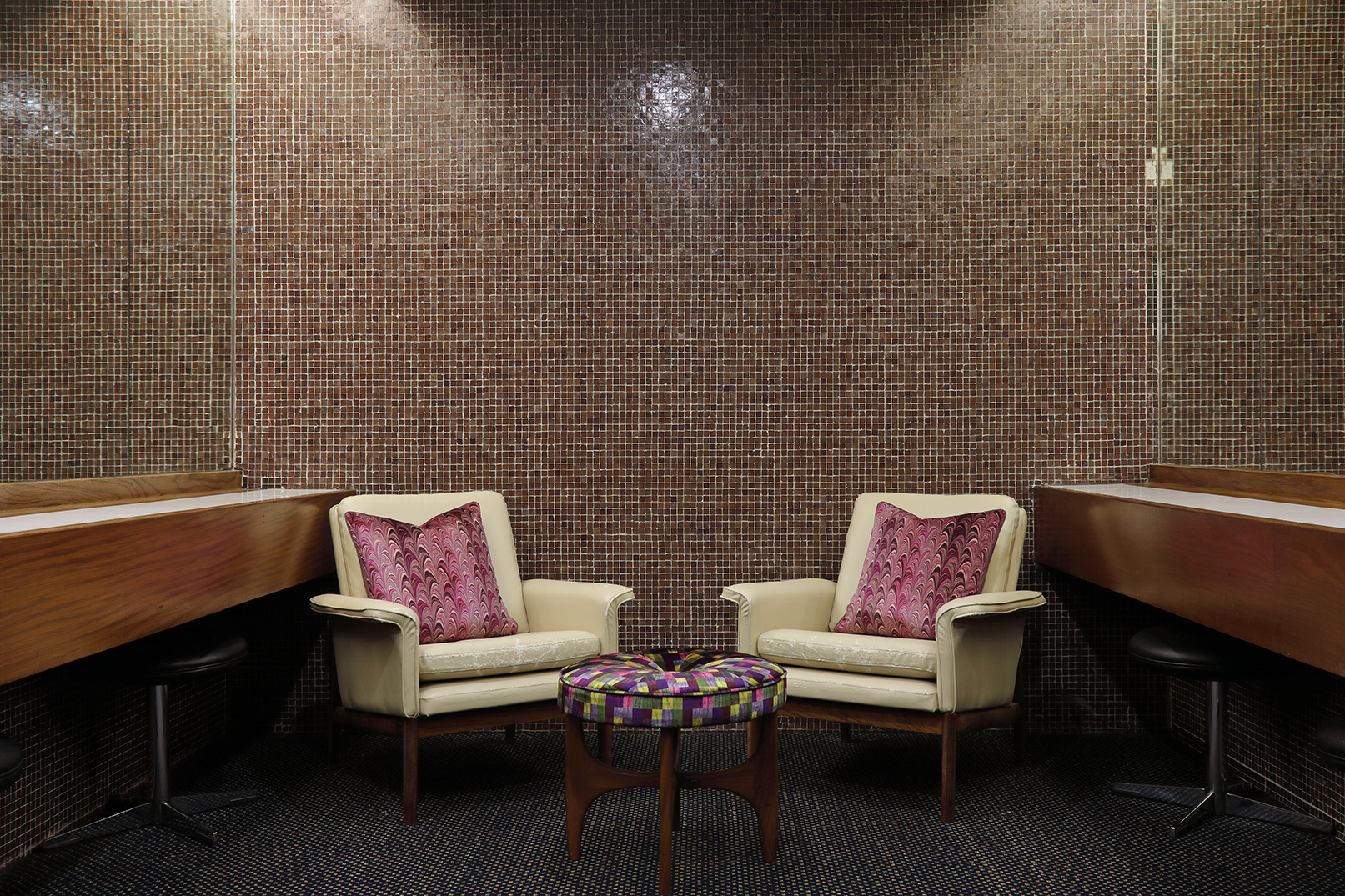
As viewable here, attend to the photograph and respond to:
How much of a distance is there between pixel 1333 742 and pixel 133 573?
279 cm

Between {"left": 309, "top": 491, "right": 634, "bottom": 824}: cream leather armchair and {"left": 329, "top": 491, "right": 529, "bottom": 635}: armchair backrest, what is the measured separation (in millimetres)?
76

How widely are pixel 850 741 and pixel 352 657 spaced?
6.34 ft

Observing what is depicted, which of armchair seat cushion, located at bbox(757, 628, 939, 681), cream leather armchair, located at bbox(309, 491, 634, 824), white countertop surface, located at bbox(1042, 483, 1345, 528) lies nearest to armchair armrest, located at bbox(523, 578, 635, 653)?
cream leather armchair, located at bbox(309, 491, 634, 824)

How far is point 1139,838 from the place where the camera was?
2.66 metres

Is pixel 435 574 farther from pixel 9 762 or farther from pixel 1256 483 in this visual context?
pixel 1256 483

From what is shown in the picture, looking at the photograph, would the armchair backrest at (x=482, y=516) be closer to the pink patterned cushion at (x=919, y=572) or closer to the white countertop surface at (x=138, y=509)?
the white countertop surface at (x=138, y=509)

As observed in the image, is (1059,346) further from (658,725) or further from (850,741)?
(658,725)

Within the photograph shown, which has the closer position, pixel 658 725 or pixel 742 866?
pixel 658 725

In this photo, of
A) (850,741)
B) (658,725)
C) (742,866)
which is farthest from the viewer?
(850,741)

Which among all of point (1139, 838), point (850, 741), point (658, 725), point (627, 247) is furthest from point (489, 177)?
point (1139, 838)

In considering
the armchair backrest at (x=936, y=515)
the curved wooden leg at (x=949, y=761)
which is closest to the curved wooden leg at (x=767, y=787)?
the curved wooden leg at (x=949, y=761)

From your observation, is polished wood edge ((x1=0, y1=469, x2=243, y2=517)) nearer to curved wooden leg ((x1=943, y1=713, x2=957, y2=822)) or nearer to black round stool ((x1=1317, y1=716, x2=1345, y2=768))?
curved wooden leg ((x1=943, y1=713, x2=957, y2=822))

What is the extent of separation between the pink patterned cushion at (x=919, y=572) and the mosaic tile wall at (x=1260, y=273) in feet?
3.14

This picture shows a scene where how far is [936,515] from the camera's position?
347 cm
